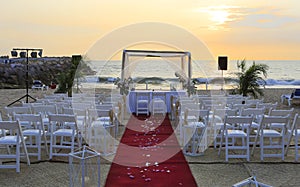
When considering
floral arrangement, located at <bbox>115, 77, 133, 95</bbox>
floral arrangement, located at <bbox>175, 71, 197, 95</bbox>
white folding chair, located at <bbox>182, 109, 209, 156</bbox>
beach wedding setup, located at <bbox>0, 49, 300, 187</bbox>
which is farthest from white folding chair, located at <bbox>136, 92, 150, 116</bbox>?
white folding chair, located at <bbox>182, 109, 209, 156</bbox>

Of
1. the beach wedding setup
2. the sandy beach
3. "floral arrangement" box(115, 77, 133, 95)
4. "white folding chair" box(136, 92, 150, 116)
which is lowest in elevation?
the sandy beach

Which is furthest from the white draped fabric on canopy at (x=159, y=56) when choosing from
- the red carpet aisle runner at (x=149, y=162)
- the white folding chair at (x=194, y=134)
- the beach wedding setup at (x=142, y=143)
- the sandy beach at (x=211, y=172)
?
the sandy beach at (x=211, y=172)

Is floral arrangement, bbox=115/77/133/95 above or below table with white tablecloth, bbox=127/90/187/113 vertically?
above

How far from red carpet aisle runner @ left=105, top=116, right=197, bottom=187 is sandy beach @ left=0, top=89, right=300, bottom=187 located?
0.52ft

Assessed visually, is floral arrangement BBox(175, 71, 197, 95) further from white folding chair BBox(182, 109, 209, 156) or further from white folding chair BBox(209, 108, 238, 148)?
white folding chair BBox(182, 109, 209, 156)

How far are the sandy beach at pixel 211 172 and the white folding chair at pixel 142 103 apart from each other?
5.85 meters

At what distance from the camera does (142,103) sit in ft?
41.0

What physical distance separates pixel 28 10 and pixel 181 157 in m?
13.7

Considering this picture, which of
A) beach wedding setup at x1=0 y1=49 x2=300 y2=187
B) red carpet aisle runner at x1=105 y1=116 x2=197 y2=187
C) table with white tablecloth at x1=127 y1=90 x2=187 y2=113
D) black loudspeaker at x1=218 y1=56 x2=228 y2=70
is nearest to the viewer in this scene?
red carpet aisle runner at x1=105 y1=116 x2=197 y2=187

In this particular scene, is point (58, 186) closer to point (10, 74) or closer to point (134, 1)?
point (134, 1)

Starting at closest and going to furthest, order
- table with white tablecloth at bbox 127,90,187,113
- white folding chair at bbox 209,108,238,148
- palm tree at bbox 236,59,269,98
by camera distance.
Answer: white folding chair at bbox 209,108,238,148
table with white tablecloth at bbox 127,90,187,113
palm tree at bbox 236,59,269,98

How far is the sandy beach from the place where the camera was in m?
5.17

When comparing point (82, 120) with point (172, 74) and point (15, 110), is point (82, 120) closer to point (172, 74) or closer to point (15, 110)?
point (15, 110)

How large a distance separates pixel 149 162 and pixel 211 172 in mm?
1058
